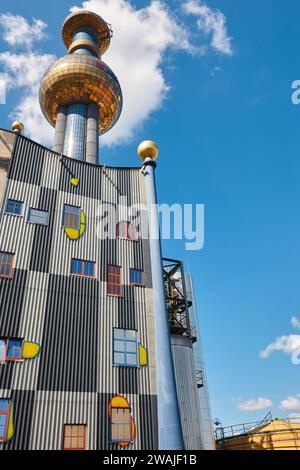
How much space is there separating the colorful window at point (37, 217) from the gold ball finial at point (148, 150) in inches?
300

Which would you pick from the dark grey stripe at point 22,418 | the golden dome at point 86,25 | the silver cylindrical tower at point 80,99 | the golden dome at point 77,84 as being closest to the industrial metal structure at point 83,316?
the dark grey stripe at point 22,418

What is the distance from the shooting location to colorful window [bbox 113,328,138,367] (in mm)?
19609

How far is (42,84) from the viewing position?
3972 centimetres

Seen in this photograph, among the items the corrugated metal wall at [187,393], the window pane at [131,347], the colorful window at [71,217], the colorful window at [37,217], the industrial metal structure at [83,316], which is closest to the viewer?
the industrial metal structure at [83,316]

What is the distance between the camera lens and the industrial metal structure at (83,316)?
54.0 ft

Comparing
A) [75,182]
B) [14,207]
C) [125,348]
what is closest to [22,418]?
[125,348]

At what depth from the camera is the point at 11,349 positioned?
17.3 metres

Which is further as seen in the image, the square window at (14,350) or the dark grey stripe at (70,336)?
the dark grey stripe at (70,336)

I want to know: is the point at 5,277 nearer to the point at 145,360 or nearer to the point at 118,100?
the point at 145,360

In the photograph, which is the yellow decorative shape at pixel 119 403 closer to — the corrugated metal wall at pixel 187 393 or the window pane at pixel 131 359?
the window pane at pixel 131 359

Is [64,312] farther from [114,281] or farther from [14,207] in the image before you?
[14,207]

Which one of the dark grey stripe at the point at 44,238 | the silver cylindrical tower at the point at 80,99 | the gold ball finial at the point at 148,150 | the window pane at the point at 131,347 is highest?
the silver cylindrical tower at the point at 80,99

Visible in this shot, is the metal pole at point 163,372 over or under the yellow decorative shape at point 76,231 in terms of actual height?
under

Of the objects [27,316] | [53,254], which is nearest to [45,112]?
[53,254]
